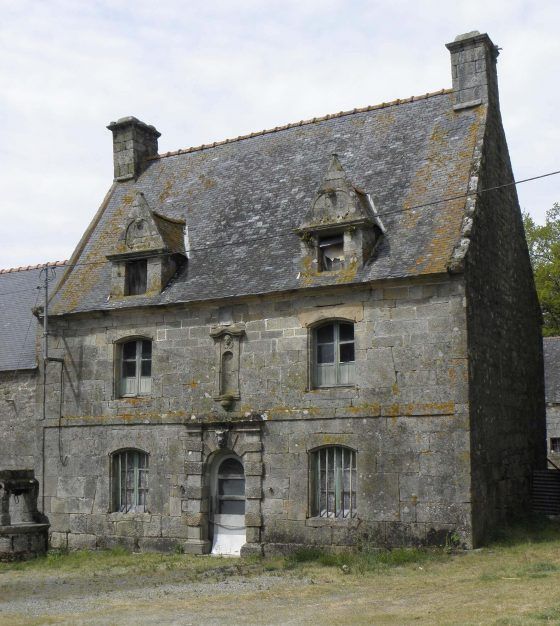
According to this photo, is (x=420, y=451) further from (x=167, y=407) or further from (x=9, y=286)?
(x=9, y=286)

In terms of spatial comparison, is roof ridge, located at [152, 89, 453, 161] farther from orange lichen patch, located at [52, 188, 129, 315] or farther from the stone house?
the stone house

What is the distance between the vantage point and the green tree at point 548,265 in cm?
4131

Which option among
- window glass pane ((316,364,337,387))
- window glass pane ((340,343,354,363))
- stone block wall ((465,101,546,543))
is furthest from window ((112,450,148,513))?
stone block wall ((465,101,546,543))

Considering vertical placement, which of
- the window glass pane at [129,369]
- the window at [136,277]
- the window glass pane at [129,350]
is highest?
the window at [136,277]

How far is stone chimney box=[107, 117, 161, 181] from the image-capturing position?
878 inches

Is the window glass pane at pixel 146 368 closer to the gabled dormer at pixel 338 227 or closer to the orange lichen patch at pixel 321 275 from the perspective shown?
the orange lichen patch at pixel 321 275

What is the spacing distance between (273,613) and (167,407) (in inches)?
296

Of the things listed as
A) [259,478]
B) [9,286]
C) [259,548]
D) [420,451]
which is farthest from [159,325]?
[9,286]

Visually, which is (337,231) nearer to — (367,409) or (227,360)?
(227,360)

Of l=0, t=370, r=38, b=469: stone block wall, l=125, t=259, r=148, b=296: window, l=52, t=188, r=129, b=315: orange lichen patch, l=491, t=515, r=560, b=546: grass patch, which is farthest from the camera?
l=0, t=370, r=38, b=469: stone block wall

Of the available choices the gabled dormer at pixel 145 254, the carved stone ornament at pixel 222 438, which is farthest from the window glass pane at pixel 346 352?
the gabled dormer at pixel 145 254

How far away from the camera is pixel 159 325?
1828cm

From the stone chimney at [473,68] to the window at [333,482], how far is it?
794 centimetres

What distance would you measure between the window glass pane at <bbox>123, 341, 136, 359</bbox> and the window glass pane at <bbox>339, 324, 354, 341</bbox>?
16.1 feet
